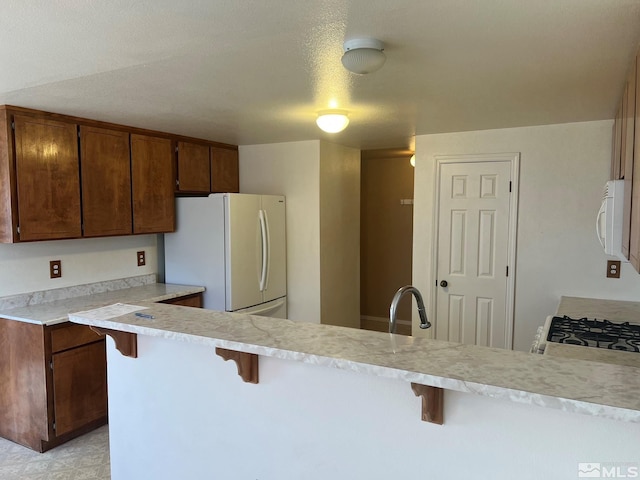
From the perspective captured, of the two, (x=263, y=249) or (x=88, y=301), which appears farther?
(x=263, y=249)

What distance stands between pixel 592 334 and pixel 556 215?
1302mm

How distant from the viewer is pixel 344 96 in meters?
2.48

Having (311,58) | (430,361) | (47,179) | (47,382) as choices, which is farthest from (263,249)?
(430,361)

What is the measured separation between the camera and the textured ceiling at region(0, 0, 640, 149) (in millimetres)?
1429

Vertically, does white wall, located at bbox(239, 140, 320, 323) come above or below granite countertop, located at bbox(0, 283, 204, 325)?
above

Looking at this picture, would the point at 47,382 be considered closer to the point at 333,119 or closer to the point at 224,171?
the point at 224,171

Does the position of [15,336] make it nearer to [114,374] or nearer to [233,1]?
[114,374]

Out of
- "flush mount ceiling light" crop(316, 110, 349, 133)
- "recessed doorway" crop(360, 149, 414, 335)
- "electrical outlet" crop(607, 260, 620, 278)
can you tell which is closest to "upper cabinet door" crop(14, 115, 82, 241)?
→ "flush mount ceiling light" crop(316, 110, 349, 133)

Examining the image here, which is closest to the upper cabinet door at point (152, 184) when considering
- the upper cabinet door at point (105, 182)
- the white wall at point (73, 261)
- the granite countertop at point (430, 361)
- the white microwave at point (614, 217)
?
the upper cabinet door at point (105, 182)

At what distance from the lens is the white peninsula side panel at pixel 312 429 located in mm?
1188

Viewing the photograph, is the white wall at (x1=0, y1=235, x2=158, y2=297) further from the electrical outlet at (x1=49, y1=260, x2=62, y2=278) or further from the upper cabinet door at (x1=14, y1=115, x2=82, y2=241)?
the upper cabinet door at (x1=14, y1=115, x2=82, y2=241)

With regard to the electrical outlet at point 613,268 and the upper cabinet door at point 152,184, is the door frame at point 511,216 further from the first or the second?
the upper cabinet door at point 152,184

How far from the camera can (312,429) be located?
1538mm

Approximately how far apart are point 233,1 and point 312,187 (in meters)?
2.82
